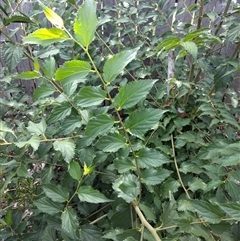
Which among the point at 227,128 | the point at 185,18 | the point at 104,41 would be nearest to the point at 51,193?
the point at 227,128

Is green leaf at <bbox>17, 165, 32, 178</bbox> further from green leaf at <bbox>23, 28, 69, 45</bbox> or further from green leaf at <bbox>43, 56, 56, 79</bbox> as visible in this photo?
green leaf at <bbox>23, 28, 69, 45</bbox>

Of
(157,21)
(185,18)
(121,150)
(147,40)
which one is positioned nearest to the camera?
(121,150)

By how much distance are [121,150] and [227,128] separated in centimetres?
58

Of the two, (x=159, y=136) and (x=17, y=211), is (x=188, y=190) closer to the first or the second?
(x=159, y=136)

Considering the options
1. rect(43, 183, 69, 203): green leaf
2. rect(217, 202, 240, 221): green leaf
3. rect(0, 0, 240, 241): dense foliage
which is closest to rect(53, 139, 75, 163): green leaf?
Result: rect(0, 0, 240, 241): dense foliage

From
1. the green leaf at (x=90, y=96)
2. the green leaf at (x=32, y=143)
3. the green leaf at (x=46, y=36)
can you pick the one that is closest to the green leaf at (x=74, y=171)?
the green leaf at (x=32, y=143)

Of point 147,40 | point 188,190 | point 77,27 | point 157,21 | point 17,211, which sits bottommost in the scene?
point 17,211

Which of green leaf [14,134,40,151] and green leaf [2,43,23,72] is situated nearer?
green leaf [14,134,40,151]

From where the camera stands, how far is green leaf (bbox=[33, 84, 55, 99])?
93 centimetres

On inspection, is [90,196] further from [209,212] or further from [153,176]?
[209,212]

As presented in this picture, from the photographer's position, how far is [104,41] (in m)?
1.58

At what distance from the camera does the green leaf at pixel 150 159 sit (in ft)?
2.52

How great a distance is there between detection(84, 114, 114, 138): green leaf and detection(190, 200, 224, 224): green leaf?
261 millimetres

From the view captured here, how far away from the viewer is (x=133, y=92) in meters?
0.65
